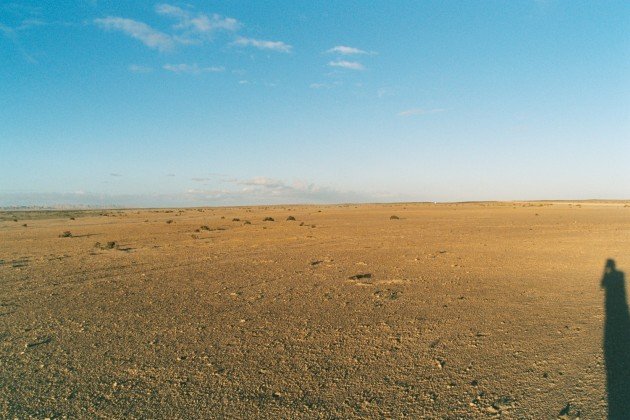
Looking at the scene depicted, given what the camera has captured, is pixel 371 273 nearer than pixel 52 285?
No

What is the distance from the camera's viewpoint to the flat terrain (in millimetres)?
4938

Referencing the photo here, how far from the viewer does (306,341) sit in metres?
6.92

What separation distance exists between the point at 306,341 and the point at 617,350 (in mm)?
4887

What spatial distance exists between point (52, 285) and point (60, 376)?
23.8 feet

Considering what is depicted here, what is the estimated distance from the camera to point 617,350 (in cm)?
622

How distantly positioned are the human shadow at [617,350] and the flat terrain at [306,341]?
12cm

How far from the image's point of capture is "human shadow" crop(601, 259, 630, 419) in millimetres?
4688

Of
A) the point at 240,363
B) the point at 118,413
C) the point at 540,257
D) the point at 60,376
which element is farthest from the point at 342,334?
the point at 540,257

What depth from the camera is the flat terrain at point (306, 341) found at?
16.2ft

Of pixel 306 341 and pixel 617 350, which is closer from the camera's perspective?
pixel 617 350

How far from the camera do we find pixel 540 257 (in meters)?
16.0

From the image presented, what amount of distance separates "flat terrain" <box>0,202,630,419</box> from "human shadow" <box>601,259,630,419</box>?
4.7 inches

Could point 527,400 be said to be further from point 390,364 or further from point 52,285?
point 52,285

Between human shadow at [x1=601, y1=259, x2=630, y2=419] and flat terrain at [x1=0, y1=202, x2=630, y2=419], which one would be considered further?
flat terrain at [x1=0, y1=202, x2=630, y2=419]
